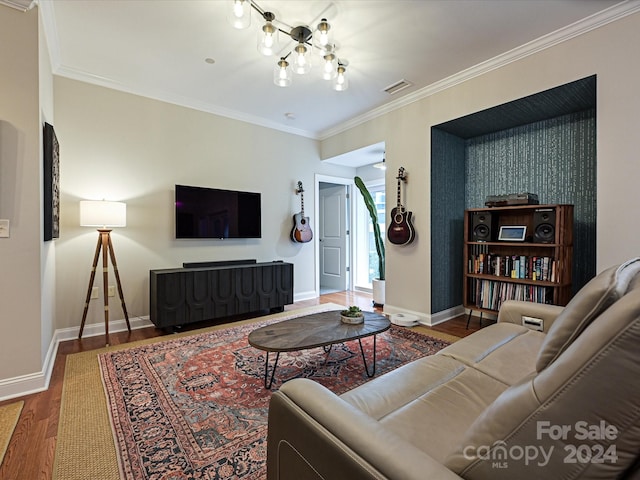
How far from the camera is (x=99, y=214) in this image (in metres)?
2.94

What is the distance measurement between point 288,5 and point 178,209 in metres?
2.47

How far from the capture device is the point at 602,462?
56cm

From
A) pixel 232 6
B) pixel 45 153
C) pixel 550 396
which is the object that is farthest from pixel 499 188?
pixel 45 153

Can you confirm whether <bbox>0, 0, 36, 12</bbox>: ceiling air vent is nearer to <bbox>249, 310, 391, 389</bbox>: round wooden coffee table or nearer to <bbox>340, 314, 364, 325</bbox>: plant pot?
<bbox>249, 310, 391, 389</bbox>: round wooden coffee table

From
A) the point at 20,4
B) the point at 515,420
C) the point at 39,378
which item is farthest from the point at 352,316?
the point at 20,4

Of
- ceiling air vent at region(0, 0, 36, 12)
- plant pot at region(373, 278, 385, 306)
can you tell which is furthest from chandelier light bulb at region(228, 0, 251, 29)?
plant pot at region(373, 278, 385, 306)

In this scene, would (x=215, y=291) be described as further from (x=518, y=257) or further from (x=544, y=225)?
(x=544, y=225)

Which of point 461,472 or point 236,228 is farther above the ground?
point 236,228

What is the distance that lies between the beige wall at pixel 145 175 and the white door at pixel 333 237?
1426 mm

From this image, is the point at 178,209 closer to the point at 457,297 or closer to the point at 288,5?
the point at 288,5

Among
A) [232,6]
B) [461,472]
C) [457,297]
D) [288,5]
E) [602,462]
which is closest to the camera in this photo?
[602,462]

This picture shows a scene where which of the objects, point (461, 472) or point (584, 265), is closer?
point (461, 472)

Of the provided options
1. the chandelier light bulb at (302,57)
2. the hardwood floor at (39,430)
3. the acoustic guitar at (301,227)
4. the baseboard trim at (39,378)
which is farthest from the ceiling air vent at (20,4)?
the acoustic guitar at (301,227)

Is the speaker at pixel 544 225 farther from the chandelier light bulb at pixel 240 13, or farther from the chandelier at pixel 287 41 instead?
the chandelier light bulb at pixel 240 13
